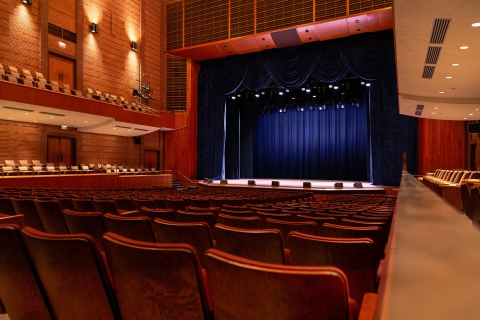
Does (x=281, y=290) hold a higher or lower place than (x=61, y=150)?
lower

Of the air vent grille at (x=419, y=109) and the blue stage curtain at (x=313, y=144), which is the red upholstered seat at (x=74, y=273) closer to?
the air vent grille at (x=419, y=109)

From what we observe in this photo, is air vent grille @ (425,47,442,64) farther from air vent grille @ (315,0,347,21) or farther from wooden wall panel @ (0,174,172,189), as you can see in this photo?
wooden wall panel @ (0,174,172,189)

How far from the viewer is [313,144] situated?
19156mm

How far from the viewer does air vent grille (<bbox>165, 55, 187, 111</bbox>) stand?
17.9 m

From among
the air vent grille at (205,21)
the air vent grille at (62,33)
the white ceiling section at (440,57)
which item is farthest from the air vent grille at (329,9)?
the air vent grille at (62,33)

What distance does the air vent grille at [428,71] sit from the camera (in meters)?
7.28

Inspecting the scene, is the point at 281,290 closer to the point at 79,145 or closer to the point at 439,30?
the point at 439,30

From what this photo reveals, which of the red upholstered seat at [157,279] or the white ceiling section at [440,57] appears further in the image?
the white ceiling section at [440,57]

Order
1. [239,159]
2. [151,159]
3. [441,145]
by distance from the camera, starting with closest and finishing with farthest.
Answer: [441,145]
[151,159]
[239,159]

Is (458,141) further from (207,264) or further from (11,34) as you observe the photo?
(11,34)

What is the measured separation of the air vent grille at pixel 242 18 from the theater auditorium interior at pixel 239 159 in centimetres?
9

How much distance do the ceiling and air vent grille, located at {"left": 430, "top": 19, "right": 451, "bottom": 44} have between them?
33.6 ft

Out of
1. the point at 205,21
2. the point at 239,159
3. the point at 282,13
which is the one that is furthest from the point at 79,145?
the point at 282,13

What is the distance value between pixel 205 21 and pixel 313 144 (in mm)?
8183
